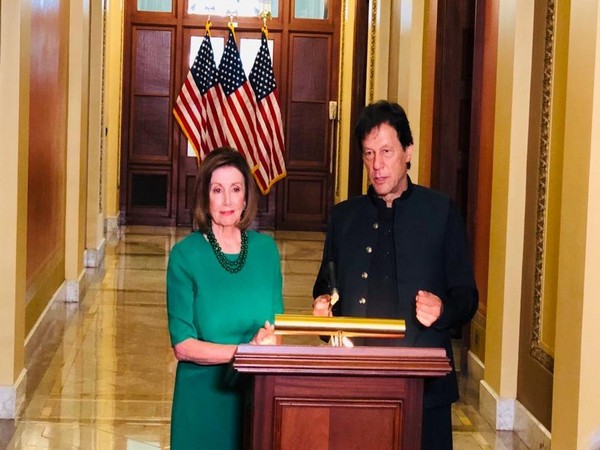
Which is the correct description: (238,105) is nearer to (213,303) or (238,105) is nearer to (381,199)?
(381,199)

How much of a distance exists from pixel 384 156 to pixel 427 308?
0.43 meters

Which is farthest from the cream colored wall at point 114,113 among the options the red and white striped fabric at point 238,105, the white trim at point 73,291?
the white trim at point 73,291

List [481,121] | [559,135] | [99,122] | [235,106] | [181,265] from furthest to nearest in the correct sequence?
[235,106]
[99,122]
[481,121]
[559,135]
[181,265]

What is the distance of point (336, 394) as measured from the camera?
256 cm

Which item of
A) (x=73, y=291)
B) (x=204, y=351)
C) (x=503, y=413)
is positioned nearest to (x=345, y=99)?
(x=73, y=291)

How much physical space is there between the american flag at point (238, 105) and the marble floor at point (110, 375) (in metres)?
3.94

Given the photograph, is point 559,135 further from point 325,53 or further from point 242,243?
point 325,53

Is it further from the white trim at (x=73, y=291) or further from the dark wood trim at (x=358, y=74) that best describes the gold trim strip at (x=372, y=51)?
the white trim at (x=73, y=291)

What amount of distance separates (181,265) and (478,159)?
5.06m

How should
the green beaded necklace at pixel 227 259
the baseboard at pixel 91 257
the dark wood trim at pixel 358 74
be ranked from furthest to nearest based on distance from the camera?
1. the dark wood trim at pixel 358 74
2. the baseboard at pixel 91 257
3. the green beaded necklace at pixel 227 259

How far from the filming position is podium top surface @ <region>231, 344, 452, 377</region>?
252 cm

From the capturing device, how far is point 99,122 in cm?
1267

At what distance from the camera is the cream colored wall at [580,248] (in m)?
4.39

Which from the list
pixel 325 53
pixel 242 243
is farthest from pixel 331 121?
pixel 242 243
